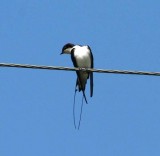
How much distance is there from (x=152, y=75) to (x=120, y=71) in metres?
0.33

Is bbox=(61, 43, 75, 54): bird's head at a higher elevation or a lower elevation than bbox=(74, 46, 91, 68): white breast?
higher

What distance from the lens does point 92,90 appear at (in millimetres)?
11062

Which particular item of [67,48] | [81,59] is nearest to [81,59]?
[81,59]

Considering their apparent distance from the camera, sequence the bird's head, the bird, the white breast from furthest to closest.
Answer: the bird's head → the white breast → the bird

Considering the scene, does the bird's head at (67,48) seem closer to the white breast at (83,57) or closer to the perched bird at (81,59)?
the perched bird at (81,59)

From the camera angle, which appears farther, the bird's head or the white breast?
the bird's head

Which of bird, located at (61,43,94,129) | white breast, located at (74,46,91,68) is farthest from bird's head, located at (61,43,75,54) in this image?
white breast, located at (74,46,91,68)

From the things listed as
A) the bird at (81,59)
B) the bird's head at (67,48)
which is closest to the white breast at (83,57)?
the bird at (81,59)

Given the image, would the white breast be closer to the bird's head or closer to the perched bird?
the perched bird

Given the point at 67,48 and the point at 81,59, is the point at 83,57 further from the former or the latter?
the point at 67,48

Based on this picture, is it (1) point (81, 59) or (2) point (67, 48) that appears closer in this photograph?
(1) point (81, 59)

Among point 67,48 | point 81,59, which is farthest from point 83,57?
point 67,48

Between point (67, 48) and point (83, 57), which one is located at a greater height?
point (67, 48)

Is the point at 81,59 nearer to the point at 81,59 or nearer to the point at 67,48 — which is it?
the point at 81,59
